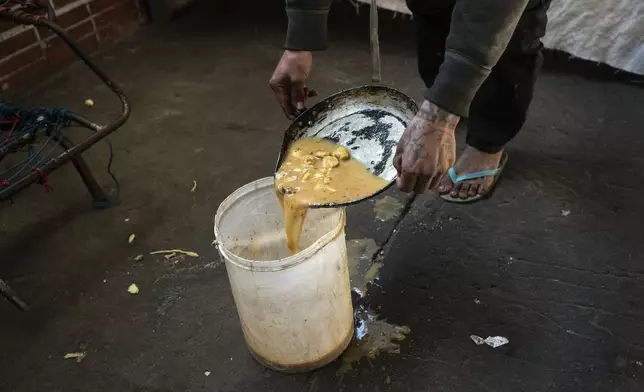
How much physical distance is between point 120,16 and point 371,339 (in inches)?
80.1

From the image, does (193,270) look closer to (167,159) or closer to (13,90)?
(167,159)

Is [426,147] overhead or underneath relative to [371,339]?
overhead

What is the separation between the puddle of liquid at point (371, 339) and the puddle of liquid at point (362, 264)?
8cm

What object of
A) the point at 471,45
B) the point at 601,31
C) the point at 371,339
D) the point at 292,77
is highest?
the point at 471,45

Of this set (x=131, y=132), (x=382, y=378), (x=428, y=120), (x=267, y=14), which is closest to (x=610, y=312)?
(x=382, y=378)

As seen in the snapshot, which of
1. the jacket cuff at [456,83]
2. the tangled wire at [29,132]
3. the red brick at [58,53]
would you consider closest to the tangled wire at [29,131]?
the tangled wire at [29,132]

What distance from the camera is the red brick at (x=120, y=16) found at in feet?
8.24

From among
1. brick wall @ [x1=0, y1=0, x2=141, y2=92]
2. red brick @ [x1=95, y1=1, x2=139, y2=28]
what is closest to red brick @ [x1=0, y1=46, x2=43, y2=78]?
brick wall @ [x1=0, y1=0, x2=141, y2=92]

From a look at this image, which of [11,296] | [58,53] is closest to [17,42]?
[58,53]

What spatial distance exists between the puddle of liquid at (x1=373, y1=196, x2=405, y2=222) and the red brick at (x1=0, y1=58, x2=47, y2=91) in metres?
1.55

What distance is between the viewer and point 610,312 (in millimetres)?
1235

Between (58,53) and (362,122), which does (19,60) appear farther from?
(362,122)

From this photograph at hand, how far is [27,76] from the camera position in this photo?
7.42ft

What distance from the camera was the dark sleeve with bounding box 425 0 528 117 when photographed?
34.4 inches
